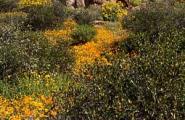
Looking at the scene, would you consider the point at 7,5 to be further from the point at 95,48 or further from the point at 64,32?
the point at 95,48

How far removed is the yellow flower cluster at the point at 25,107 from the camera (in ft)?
40.0

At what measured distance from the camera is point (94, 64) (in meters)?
11.2

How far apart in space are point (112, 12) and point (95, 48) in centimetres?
810

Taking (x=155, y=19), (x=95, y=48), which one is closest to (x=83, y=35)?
(x=95, y=48)

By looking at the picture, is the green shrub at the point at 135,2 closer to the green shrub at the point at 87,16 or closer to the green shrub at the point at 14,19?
the green shrub at the point at 87,16

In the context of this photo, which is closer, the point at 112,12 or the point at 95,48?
the point at 95,48

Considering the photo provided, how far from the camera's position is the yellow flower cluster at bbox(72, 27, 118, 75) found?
1905 cm

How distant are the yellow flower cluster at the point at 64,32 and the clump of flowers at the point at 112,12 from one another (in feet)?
7.47

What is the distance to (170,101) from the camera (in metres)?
8.21

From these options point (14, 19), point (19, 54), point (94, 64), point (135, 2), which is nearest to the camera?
point (94, 64)

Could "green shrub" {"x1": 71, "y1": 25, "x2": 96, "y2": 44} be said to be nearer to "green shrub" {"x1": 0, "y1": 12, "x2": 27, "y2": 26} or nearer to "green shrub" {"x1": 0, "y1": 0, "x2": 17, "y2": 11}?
"green shrub" {"x1": 0, "y1": 12, "x2": 27, "y2": 26}

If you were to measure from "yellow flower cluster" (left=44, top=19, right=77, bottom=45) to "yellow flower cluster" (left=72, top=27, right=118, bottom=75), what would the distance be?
1339mm

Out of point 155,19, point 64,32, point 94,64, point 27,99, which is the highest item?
point 94,64

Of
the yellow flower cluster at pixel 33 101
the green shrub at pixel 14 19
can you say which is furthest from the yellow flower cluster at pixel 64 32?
the yellow flower cluster at pixel 33 101
